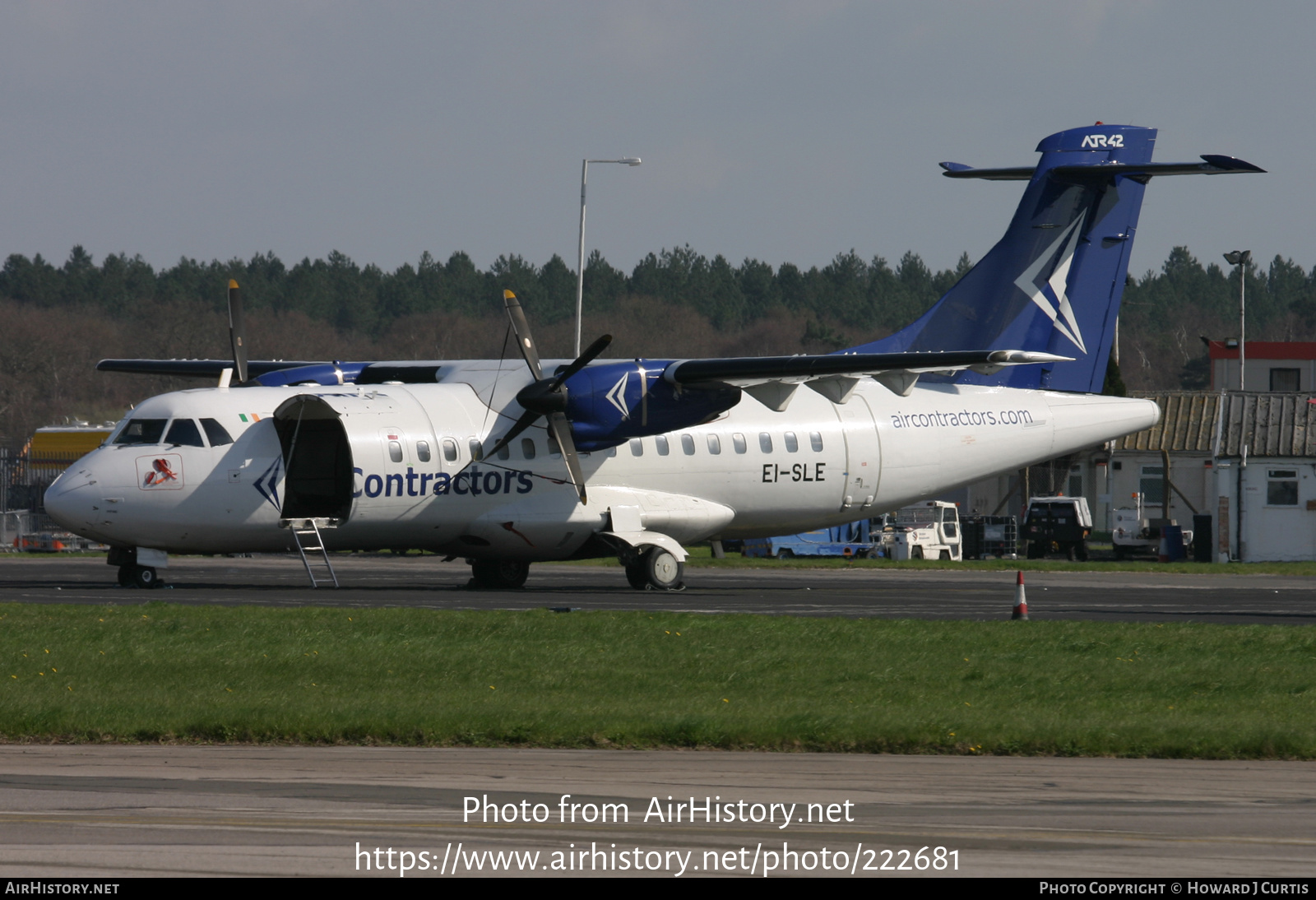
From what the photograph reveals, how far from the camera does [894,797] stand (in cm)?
881

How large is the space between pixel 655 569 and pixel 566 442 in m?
2.83

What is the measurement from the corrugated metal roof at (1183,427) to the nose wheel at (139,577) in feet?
156

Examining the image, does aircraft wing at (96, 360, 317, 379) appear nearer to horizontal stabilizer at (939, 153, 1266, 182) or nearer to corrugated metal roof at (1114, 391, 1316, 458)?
horizontal stabilizer at (939, 153, 1266, 182)

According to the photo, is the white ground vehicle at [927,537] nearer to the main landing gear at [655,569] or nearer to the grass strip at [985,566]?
the grass strip at [985,566]

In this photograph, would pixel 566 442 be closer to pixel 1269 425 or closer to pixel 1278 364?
pixel 1269 425

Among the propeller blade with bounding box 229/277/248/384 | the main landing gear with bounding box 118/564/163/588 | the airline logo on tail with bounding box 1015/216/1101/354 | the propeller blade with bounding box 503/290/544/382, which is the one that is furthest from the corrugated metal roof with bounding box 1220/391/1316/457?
the main landing gear with bounding box 118/564/163/588

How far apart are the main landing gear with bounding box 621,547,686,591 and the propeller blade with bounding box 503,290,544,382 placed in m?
3.64

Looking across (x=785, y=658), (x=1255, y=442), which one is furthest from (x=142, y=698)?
(x=1255, y=442)

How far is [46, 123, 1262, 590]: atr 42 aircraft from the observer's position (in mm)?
24641

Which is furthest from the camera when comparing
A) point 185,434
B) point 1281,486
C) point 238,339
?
point 1281,486

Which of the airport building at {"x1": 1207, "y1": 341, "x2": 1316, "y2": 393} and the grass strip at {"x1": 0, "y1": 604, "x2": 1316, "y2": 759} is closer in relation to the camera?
the grass strip at {"x1": 0, "y1": 604, "x2": 1316, "y2": 759}

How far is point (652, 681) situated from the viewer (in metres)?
14.7

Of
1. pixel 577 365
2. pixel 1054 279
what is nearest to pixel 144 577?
pixel 577 365

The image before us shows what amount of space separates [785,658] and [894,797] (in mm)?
7268
